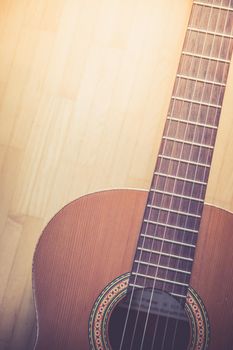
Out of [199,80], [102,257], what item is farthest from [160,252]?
[199,80]

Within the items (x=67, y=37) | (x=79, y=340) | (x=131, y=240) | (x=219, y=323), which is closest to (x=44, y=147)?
(x=67, y=37)

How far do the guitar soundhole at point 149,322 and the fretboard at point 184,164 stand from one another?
60 mm

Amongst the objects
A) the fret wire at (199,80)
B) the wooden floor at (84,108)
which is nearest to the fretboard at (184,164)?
the fret wire at (199,80)

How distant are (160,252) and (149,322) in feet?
0.68

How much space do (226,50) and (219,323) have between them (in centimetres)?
75

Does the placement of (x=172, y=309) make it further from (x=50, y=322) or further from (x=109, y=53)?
(x=109, y=53)

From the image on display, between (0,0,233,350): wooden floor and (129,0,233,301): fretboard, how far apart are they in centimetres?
38

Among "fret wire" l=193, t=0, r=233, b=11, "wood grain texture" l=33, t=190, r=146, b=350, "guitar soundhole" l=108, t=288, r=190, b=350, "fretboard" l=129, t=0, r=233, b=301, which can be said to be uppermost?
"fret wire" l=193, t=0, r=233, b=11

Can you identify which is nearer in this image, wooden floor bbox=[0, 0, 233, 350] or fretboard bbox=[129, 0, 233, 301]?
fretboard bbox=[129, 0, 233, 301]

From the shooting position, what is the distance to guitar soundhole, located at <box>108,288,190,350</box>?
4.56 feet

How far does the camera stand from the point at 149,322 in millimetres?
1417

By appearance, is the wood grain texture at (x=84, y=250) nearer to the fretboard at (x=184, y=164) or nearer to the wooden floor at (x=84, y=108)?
the fretboard at (x=184, y=164)

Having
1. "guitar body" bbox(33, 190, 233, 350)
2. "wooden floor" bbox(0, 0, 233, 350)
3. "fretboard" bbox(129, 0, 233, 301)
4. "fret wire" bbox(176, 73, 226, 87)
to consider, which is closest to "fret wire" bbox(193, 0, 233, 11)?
"fretboard" bbox(129, 0, 233, 301)

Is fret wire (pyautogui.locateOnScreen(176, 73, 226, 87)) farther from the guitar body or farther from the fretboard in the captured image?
the guitar body
